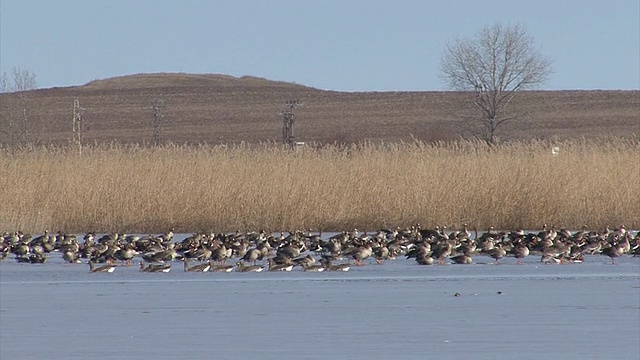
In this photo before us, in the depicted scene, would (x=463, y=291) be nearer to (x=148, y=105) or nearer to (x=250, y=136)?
(x=250, y=136)

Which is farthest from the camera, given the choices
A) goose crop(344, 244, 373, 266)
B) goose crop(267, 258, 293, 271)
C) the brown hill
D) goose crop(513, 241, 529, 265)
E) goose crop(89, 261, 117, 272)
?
the brown hill

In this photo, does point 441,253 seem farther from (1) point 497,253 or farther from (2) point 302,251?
(2) point 302,251

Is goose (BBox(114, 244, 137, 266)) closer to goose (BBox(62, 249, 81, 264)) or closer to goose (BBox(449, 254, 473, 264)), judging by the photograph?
goose (BBox(62, 249, 81, 264))

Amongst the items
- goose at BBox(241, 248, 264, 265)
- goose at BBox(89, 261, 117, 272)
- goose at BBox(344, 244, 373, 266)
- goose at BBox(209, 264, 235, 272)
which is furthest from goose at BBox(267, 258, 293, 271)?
goose at BBox(89, 261, 117, 272)

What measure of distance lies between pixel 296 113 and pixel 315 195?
2749 inches

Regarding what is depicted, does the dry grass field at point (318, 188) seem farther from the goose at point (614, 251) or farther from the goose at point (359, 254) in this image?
the goose at point (359, 254)

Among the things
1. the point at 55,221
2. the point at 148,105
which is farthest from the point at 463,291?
the point at 148,105

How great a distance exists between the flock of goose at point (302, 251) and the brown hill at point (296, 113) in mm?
49726

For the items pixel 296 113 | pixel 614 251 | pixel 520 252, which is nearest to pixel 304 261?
pixel 520 252

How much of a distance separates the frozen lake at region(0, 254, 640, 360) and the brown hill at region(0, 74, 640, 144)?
52366 millimetres

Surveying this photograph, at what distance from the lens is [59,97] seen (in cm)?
9275

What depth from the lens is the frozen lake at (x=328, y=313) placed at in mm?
6637

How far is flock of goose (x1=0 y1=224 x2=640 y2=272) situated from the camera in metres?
11.6

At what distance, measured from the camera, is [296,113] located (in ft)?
282
